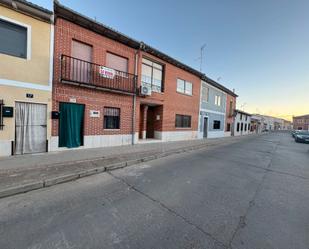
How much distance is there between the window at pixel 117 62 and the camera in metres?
10.2

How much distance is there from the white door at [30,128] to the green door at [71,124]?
0.76 m

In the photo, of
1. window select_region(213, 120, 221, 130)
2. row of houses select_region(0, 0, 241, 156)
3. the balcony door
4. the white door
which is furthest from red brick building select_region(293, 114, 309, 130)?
the white door

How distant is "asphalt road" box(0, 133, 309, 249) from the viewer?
8.59 feet

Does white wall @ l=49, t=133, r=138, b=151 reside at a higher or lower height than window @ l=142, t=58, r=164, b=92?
lower

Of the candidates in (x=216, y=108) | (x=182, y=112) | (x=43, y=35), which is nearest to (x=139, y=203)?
(x=43, y=35)

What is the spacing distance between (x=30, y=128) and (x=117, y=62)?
6.08 m

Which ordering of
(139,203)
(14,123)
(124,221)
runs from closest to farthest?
(124,221) < (139,203) < (14,123)

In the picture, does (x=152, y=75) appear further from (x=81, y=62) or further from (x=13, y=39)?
(x=13, y=39)

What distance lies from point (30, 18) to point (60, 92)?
3.22m

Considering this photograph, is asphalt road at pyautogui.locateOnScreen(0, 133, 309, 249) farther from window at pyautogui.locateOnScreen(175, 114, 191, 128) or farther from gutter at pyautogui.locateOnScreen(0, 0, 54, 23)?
window at pyautogui.locateOnScreen(175, 114, 191, 128)

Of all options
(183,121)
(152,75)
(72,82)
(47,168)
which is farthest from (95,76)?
(183,121)

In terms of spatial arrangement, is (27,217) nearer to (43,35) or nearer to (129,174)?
(129,174)

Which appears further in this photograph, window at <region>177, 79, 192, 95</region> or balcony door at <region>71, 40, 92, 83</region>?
window at <region>177, 79, 192, 95</region>

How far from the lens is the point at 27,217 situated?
313 cm
